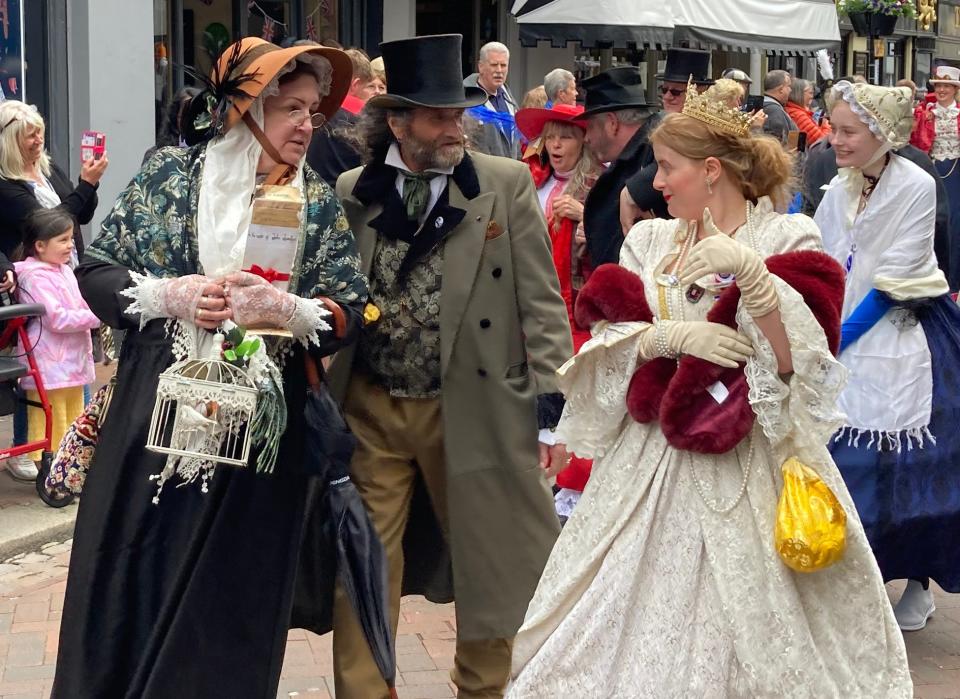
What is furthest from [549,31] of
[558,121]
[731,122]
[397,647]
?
[731,122]

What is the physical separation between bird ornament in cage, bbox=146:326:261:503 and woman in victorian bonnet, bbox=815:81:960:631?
100 inches

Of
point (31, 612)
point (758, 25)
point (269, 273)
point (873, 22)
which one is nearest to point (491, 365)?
point (269, 273)

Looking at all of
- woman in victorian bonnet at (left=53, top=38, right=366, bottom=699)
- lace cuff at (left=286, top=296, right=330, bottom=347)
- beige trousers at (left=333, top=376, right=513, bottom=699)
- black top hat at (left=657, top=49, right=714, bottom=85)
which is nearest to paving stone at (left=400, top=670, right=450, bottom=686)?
beige trousers at (left=333, top=376, right=513, bottom=699)

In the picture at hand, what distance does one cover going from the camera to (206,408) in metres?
3.58

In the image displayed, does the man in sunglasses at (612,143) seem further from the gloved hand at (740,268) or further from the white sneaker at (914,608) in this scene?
the gloved hand at (740,268)

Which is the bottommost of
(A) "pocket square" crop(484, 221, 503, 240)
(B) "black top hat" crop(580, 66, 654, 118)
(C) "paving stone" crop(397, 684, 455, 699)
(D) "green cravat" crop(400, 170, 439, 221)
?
(C) "paving stone" crop(397, 684, 455, 699)

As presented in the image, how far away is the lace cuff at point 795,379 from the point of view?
356 centimetres

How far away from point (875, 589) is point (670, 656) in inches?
21.6

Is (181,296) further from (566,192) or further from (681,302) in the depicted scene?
(566,192)

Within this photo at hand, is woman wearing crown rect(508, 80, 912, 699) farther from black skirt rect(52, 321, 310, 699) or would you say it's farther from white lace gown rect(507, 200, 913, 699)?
black skirt rect(52, 321, 310, 699)

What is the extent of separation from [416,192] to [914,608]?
2.72 metres

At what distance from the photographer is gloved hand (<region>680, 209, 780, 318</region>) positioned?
136 inches

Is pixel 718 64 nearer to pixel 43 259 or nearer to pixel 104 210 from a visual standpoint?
pixel 104 210

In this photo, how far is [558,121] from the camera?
6.57 m
